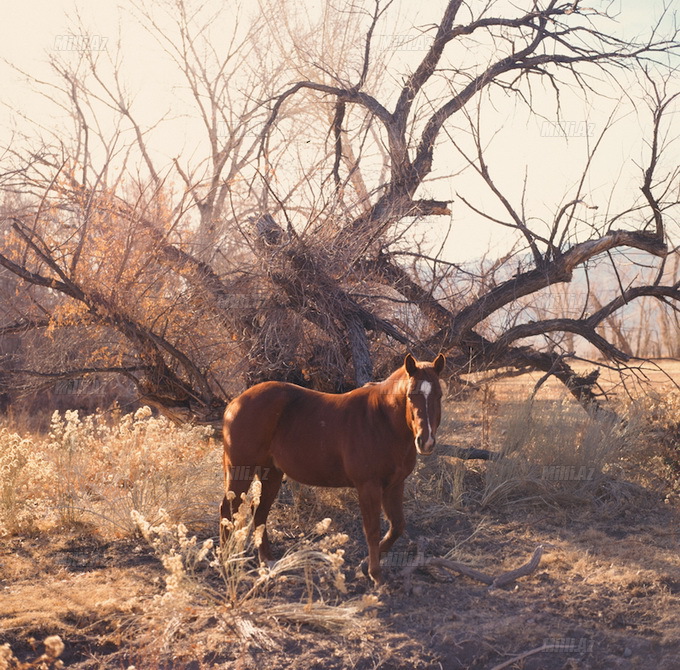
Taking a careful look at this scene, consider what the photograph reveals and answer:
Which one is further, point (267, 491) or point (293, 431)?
point (267, 491)

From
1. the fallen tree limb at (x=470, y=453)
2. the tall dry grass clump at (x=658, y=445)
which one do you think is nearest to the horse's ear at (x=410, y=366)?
the fallen tree limb at (x=470, y=453)

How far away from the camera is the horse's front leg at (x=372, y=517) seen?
5762 millimetres

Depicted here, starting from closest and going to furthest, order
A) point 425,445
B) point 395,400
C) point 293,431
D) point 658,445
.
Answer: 1. point 425,445
2. point 395,400
3. point 293,431
4. point 658,445

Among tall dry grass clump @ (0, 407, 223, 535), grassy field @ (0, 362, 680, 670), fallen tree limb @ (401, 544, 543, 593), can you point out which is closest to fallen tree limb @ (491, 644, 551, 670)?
grassy field @ (0, 362, 680, 670)

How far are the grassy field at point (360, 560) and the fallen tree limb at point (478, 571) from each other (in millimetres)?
74

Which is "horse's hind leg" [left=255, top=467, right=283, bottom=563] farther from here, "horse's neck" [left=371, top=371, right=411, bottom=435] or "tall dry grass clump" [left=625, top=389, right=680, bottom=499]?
"tall dry grass clump" [left=625, top=389, right=680, bottom=499]

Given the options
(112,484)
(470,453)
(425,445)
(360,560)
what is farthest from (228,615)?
(470,453)

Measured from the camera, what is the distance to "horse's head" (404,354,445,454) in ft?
17.0

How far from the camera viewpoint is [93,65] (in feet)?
78.1

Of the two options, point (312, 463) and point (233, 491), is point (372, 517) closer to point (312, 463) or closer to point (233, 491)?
point (312, 463)

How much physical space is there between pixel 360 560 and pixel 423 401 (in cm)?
197

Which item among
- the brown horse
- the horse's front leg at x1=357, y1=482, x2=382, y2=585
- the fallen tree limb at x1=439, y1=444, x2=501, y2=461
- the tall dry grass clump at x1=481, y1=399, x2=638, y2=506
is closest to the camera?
the brown horse

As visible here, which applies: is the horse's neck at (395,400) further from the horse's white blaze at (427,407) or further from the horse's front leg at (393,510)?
the horse's front leg at (393,510)

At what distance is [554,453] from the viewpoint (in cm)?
880
